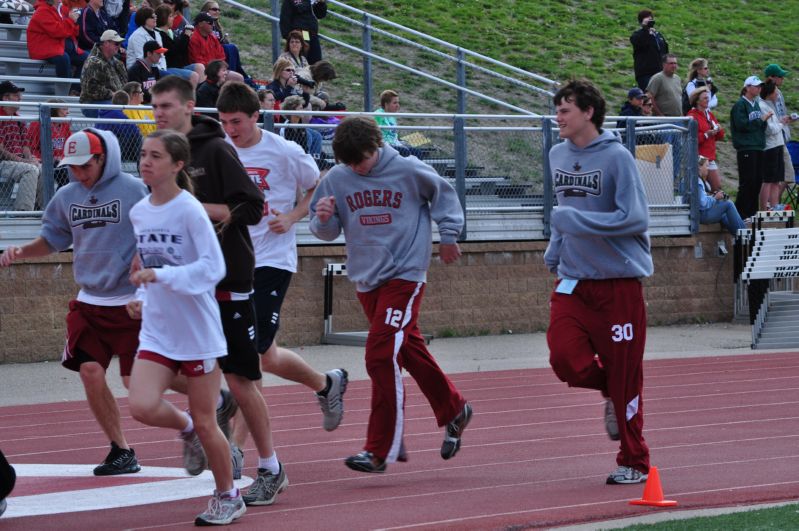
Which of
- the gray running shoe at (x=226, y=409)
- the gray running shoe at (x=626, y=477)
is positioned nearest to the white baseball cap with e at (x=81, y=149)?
the gray running shoe at (x=226, y=409)

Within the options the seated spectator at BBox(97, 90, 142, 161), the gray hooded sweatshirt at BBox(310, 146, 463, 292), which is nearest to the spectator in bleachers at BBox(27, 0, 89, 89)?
the seated spectator at BBox(97, 90, 142, 161)

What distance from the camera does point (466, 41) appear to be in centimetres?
3175

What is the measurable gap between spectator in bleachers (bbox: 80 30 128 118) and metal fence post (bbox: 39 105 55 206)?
2.20m

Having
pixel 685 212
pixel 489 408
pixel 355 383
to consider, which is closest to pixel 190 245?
pixel 489 408

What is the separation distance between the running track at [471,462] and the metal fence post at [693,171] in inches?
225

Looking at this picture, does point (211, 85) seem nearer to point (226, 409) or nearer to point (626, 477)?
point (226, 409)

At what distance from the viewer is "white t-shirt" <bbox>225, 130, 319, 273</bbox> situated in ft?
26.4

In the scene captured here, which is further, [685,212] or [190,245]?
[685,212]

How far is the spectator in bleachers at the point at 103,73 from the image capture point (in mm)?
15703

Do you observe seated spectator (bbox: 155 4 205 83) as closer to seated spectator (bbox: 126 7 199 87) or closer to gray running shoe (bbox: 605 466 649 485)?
seated spectator (bbox: 126 7 199 87)

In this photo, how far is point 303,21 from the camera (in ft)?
66.0

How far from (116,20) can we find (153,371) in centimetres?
1329

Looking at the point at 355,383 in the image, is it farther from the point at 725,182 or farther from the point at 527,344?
the point at 725,182

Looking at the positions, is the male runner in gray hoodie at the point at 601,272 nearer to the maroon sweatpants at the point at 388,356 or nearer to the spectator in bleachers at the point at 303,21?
the maroon sweatpants at the point at 388,356
